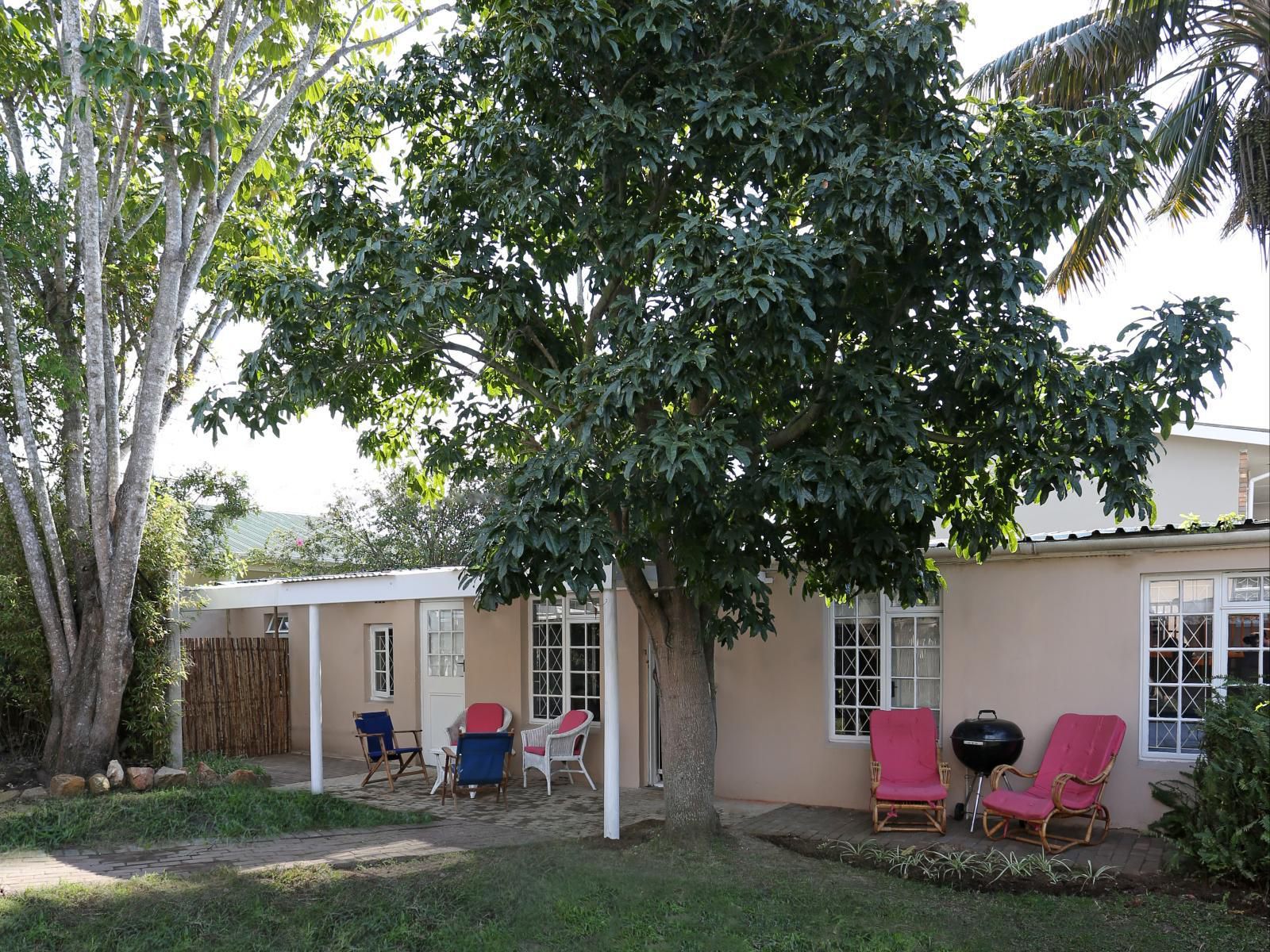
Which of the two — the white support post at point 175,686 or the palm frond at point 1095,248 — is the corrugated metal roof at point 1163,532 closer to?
the palm frond at point 1095,248

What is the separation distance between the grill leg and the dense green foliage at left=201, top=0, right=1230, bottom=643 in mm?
1881

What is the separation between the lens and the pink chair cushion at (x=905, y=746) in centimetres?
884

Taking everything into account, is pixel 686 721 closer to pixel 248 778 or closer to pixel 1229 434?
pixel 248 778

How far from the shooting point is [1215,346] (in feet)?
21.9

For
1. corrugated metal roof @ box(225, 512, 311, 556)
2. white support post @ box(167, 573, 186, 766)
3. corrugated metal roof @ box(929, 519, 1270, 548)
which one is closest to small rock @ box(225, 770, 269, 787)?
white support post @ box(167, 573, 186, 766)

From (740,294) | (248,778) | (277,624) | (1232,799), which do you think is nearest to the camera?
(740,294)

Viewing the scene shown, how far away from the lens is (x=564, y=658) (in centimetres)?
1185

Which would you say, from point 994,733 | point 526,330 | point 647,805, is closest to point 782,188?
point 526,330

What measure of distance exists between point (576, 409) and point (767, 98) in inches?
111

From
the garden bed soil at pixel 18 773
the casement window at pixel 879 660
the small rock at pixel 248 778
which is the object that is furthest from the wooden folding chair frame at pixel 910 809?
the garden bed soil at pixel 18 773

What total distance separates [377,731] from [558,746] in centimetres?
243

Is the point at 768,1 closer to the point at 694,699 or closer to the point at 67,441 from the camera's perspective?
the point at 694,699

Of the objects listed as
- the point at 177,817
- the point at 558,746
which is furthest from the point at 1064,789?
the point at 177,817

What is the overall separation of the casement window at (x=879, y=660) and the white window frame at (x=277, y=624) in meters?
9.43
